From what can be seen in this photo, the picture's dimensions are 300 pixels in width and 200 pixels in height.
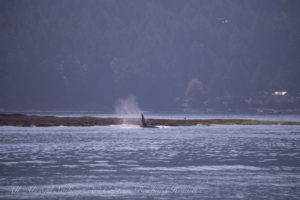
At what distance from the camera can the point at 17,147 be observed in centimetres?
7138

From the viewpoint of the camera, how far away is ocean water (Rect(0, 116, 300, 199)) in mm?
38062

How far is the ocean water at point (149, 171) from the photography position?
38062 mm

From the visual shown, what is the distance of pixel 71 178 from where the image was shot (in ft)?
146

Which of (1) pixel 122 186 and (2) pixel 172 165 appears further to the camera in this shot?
(2) pixel 172 165

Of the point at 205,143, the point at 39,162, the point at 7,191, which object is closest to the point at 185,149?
the point at 205,143

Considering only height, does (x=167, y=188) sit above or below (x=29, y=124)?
below

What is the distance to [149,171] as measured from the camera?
48.5m

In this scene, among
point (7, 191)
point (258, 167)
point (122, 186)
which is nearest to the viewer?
point (7, 191)

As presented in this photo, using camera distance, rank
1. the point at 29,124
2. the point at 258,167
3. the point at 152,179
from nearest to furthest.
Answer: the point at 152,179 → the point at 258,167 → the point at 29,124

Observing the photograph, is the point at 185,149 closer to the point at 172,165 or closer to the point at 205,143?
the point at 205,143

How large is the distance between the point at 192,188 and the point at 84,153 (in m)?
27.1

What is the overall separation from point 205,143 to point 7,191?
145ft

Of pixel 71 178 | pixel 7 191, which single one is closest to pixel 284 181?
pixel 71 178

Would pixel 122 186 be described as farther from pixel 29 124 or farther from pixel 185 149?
pixel 29 124
